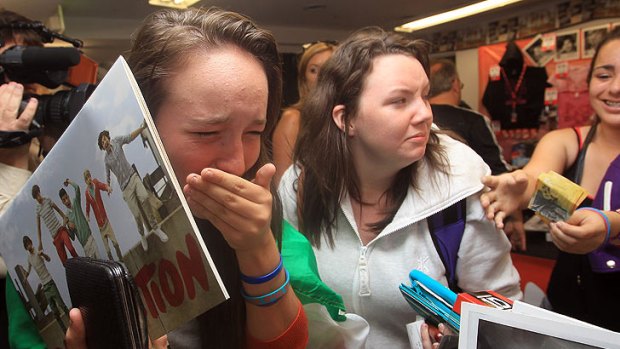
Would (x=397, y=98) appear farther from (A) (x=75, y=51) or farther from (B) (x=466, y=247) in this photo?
Result: (A) (x=75, y=51)

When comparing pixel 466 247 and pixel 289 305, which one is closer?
pixel 289 305

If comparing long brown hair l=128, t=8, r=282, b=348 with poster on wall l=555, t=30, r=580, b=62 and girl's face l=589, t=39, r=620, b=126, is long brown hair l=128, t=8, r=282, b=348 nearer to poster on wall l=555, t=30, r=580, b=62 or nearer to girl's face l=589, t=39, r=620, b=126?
girl's face l=589, t=39, r=620, b=126

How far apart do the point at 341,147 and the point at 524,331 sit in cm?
79

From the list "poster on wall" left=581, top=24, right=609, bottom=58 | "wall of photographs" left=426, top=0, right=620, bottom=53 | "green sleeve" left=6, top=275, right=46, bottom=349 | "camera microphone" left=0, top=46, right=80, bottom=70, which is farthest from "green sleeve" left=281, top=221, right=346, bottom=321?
"wall of photographs" left=426, top=0, right=620, bottom=53

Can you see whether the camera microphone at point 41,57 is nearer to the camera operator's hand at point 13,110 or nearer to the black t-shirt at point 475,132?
the camera operator's hand at point 13,110

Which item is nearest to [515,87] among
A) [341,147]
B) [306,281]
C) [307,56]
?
[307,56]

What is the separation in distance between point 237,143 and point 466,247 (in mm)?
621

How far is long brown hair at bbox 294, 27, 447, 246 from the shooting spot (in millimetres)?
1158

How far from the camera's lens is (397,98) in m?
1.10

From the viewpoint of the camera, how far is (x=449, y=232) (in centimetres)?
104

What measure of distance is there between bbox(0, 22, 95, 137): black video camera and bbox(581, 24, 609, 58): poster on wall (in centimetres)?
325

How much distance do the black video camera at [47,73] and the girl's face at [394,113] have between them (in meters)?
0.62

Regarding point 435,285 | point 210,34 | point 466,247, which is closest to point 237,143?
point 210,34

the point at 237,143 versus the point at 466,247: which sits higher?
the point at 237,143
